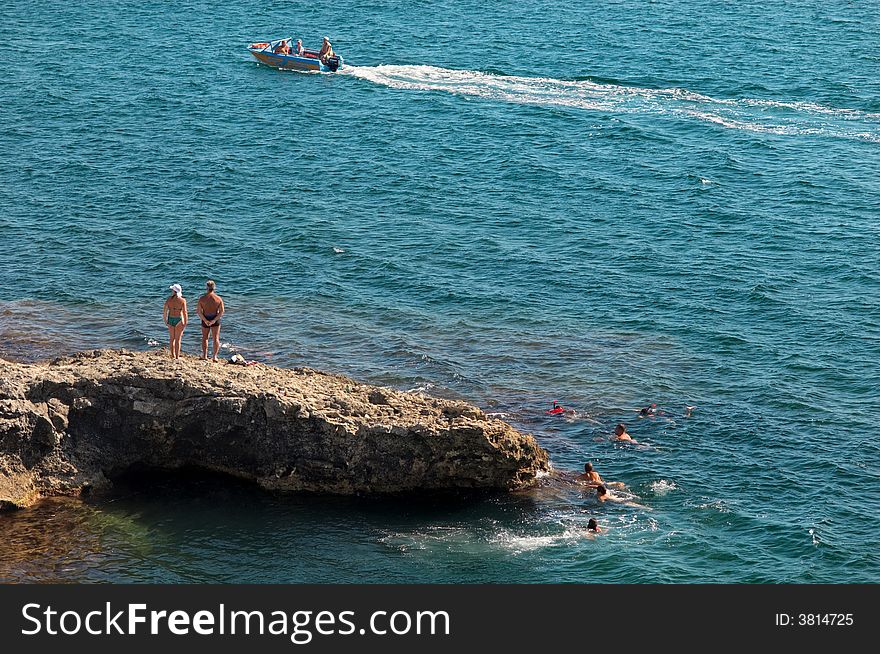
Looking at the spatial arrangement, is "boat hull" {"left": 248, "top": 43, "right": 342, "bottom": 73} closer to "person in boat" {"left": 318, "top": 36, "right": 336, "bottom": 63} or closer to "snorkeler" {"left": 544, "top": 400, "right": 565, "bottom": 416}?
"person in boat" {"left": 318, "top": 36, "right": 336, "bottom": 63}

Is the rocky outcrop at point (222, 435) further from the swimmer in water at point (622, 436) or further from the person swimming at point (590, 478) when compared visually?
the swimmer in water at point (622, 436)

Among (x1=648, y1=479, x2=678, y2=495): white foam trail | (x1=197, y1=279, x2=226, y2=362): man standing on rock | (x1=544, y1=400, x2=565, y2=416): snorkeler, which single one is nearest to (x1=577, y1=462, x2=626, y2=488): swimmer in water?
(x1=648, y1=479, x2=678, y2=495): white foam trail

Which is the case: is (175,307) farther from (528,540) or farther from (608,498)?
(608,498)

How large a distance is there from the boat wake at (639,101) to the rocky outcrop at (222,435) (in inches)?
1820

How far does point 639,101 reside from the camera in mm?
79375

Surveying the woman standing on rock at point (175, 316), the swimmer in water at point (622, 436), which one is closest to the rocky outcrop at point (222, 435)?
the woman standing on rock at point (175, 316)

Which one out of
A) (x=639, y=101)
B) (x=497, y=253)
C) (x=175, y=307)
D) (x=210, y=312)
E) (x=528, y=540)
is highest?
(x=639, y=101)

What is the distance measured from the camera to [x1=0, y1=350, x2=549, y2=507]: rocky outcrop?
111 ft

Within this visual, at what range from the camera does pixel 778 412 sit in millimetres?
42688

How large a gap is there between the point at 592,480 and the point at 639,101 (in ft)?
155

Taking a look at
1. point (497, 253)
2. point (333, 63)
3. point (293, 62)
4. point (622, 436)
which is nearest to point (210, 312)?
point (622, 436)

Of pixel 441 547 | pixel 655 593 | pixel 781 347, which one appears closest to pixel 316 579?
pixel 441 547

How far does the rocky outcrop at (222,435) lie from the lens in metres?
33.9

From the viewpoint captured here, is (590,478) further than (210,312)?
Yes
